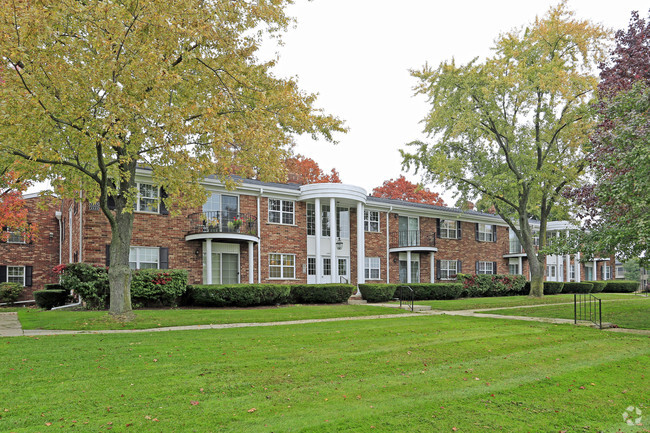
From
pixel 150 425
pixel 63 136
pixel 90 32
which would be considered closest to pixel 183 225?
pixel 63 136

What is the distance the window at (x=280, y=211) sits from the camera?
2308cm

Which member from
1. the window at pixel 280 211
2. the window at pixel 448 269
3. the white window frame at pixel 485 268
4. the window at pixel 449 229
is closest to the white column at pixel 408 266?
the window at pixel 448 269

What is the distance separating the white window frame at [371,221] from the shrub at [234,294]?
9.02 m

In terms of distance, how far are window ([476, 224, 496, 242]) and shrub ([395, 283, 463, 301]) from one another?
7.93 m

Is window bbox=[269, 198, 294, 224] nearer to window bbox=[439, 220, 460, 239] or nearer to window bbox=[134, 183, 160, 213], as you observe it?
window bbox=[134, 183, 160, 213]

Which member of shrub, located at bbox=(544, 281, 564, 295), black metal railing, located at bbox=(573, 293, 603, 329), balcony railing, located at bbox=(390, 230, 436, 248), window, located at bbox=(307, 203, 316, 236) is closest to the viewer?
black metal railing, located at bbox=(573, 293, 603, 329)

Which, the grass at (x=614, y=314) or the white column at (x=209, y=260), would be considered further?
the white column at (x=209, y=260)

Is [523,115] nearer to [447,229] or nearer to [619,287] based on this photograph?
[447,229]

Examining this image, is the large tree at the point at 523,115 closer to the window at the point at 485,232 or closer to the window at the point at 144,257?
the window at the point at 485,232

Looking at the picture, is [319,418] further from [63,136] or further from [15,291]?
[15,291]

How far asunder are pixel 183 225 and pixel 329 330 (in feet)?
34.9

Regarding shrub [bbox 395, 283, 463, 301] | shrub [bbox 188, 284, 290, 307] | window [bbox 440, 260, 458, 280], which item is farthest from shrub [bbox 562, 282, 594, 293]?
shrub [bbox 188, 284, 290, 307]

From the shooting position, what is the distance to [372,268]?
2678 centimetres

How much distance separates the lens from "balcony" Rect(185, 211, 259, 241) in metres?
19.6
